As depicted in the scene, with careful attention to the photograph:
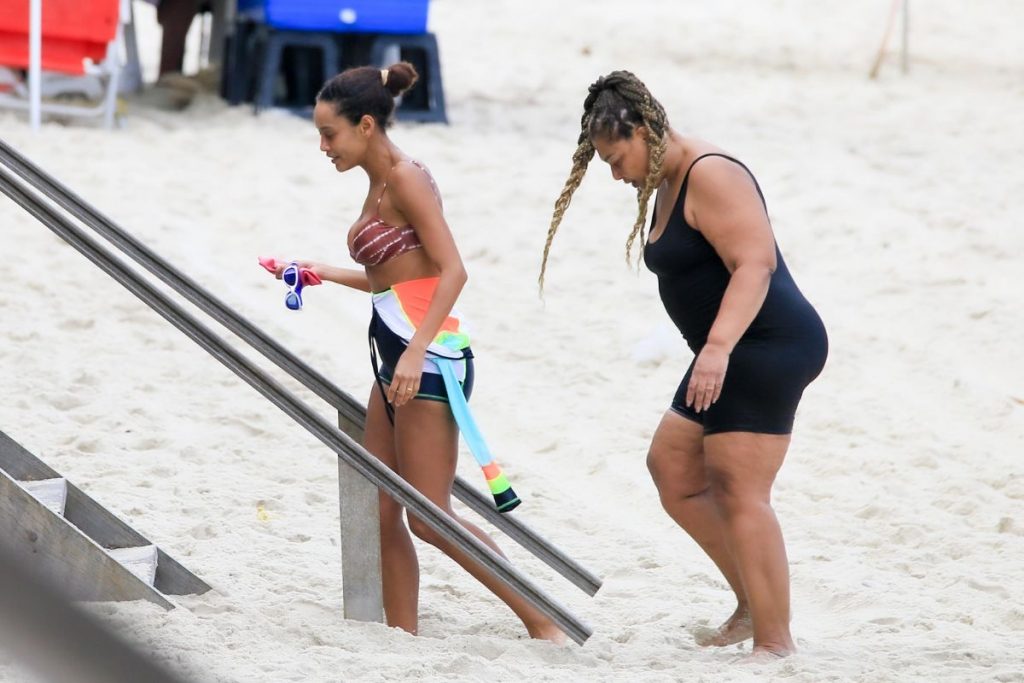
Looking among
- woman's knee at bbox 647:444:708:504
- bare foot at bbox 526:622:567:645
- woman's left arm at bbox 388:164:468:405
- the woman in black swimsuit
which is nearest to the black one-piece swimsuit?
the woman in black swimsuit

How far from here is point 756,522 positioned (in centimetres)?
341

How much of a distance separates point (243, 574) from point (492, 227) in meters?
4.41

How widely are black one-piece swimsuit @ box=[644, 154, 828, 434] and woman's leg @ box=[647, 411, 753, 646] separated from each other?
0.60ft

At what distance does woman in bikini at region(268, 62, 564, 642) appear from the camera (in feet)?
11.0

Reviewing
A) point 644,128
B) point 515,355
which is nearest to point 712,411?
point 644,128

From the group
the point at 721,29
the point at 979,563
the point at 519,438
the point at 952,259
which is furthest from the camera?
the point at 721,29

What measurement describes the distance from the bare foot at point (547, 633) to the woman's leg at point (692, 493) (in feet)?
1.35

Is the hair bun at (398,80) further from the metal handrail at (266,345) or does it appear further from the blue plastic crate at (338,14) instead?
the blue plastic crate at (338,14)

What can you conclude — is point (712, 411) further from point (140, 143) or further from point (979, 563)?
point (140, 143)

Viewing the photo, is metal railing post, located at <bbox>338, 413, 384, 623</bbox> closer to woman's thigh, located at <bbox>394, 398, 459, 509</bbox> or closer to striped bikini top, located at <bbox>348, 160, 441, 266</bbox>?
woman's thigh, located at <bbox>394, 398, 459, 509</bbox>

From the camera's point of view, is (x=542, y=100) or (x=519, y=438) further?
(x=542, y=100)

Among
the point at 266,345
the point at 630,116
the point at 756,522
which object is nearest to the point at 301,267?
the point at 266,345

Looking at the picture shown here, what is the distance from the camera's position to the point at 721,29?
46.0ft

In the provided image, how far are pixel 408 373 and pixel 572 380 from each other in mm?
3145
